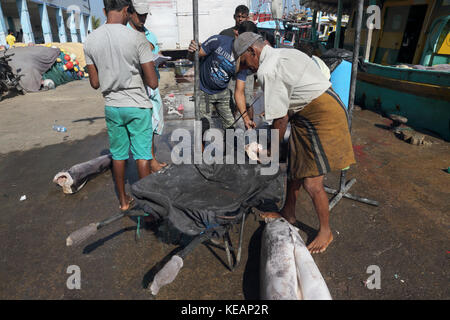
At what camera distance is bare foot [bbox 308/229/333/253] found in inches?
103

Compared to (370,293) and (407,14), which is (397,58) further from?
(370,293)

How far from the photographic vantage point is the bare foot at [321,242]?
2621 millimetres

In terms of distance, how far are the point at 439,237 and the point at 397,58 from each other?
6816mm

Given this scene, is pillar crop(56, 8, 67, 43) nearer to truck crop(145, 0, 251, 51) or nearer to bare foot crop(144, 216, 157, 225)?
truck crop(145, 0, 251, 51)

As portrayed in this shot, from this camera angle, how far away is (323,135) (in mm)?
2400

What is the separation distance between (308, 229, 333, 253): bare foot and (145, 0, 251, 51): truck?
42.1 feet

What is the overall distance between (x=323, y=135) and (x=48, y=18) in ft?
82.9

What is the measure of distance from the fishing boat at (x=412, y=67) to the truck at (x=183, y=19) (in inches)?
287

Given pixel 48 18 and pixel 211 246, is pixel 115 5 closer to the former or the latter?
pixel 211 246

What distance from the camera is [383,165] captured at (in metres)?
4.34

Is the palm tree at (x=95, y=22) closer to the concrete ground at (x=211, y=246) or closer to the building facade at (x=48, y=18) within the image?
the building facade at (x=48, y=18)

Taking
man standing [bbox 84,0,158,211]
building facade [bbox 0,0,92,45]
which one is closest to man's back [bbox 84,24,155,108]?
man standing [bbox 84,0,158,211]

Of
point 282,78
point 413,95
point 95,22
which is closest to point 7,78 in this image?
point 282,78
